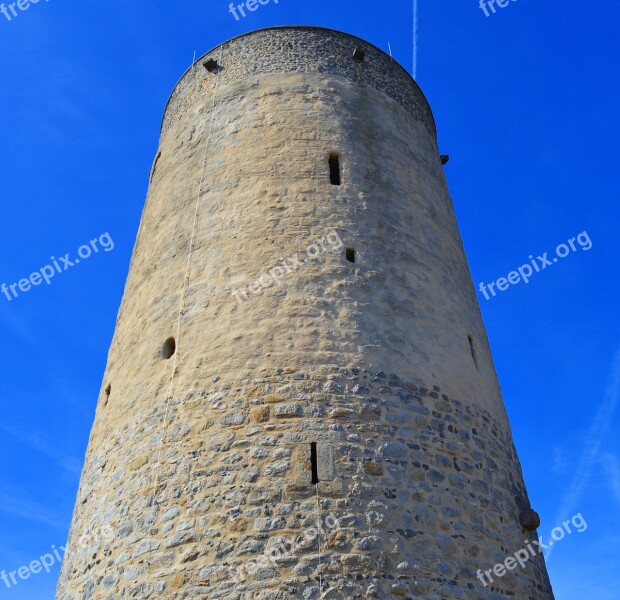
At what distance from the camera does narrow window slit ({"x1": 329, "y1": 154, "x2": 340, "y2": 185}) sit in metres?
8.44

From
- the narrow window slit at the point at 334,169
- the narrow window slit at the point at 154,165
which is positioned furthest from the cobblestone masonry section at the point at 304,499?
the narrow window slit at the point at 154,165

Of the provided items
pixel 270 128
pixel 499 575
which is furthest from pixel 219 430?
pixel 270 128

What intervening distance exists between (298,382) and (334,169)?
3.22 meters

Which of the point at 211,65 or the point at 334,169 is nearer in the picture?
the point at 334,169

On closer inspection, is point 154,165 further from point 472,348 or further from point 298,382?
point 472,348

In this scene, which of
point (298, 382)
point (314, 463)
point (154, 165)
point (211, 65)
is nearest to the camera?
point (314, 463)

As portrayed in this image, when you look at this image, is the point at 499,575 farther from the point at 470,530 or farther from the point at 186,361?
the point at 186,361

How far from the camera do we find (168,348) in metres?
7.57

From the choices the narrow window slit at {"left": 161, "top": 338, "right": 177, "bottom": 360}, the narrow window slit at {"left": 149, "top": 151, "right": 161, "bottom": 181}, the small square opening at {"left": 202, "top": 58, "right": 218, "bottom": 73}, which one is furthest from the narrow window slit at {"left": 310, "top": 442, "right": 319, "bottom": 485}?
the small square opening at {"left": 202, "top": 58, "right": 218, "bottom": 73}
